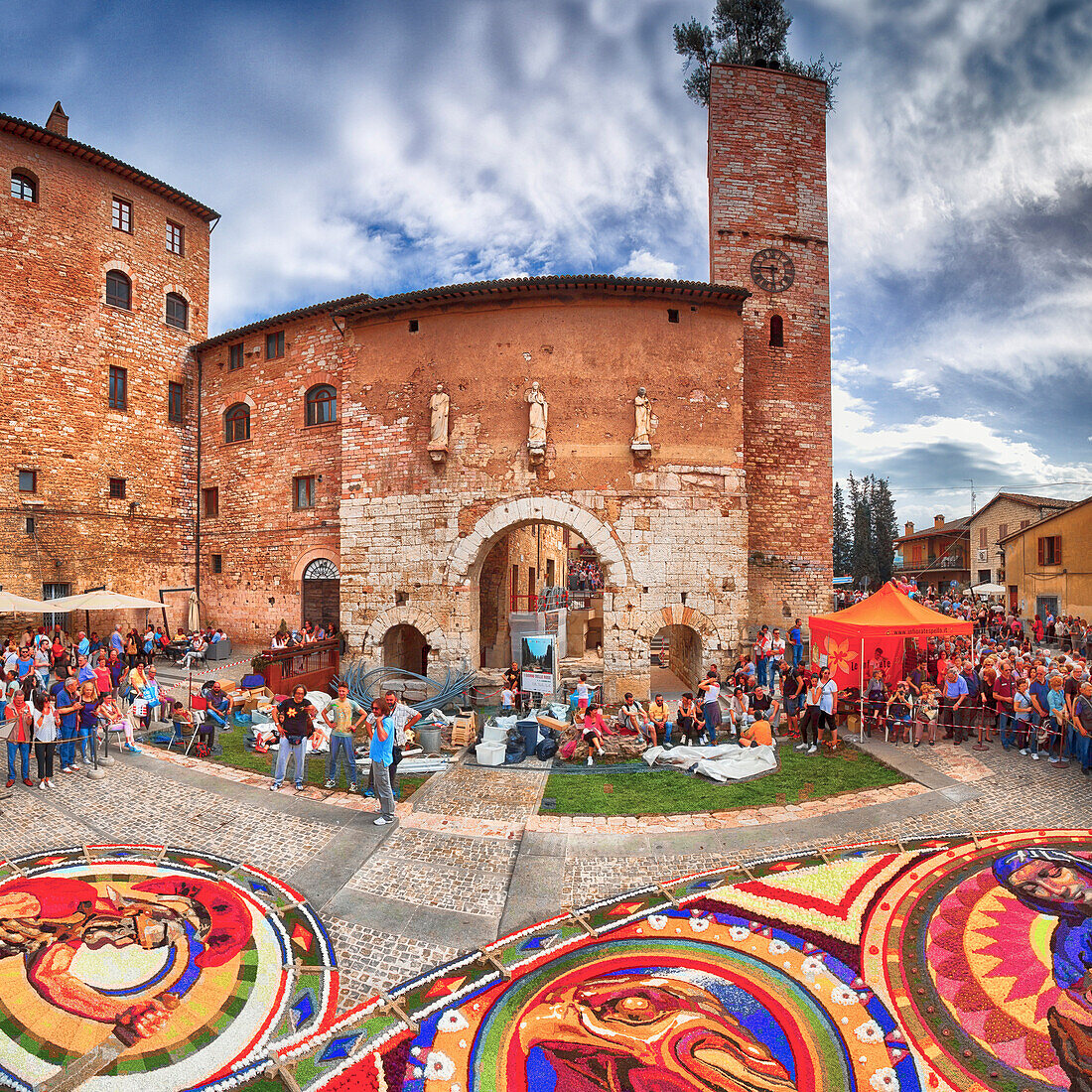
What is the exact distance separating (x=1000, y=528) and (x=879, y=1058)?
4046 centimetres

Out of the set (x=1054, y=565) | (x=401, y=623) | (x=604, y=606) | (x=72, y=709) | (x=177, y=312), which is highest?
(x=177, y=312)

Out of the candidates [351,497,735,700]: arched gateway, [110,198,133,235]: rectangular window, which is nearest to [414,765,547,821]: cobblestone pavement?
[351,497,735,700]: arched gateway

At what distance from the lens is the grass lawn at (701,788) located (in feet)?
28.9

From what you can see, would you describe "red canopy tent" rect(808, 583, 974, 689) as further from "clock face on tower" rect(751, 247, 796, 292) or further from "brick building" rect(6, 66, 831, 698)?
"clock face on tower" rect(751, 247, 796, 292)

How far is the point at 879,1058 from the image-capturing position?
4238mm

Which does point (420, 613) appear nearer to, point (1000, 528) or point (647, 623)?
point (647, 623)

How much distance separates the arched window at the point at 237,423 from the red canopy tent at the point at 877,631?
64.3 ft

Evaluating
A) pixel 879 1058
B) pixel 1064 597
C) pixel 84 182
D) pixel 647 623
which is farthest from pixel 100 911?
pixel 1064 597

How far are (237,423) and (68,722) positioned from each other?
569 inches

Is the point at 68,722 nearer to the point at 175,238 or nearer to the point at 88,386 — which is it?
the point at 88,386

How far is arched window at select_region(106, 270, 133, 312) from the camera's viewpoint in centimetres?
2108

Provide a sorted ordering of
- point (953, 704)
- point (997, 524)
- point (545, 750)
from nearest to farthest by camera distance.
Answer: point (545, 750)
point (953, 704)
point (997, 524)

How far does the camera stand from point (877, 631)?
11.9 metres

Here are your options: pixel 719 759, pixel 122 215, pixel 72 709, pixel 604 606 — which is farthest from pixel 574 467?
pixel 122 215
